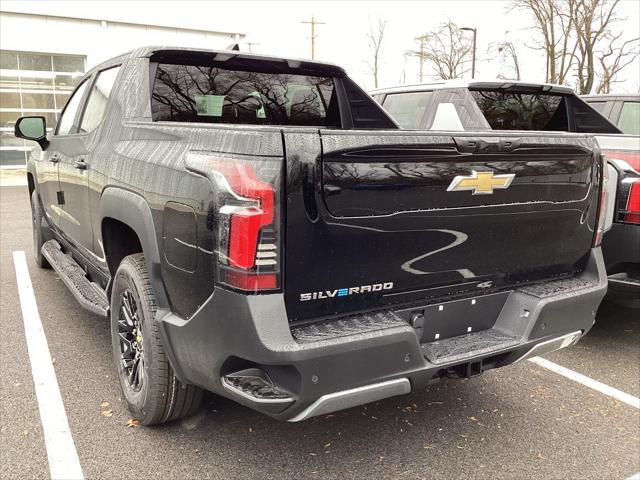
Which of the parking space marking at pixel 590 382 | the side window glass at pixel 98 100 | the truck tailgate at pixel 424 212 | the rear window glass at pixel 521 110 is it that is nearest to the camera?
the truck tailgate at pixel 424 212

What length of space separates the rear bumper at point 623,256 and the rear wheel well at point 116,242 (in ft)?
10.4

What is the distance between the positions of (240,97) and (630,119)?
4755 millimetres

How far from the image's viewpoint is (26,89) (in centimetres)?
2022

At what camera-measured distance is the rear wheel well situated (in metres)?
3.08

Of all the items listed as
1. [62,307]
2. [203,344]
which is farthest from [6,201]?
[203,344]

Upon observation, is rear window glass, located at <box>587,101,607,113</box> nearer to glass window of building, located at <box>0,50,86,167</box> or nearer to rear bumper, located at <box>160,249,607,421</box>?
rear bumper, located at <box>160,249,607,421</box>

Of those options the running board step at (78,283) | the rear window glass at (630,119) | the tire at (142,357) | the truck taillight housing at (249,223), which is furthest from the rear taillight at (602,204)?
the rear window glass at (630,119)

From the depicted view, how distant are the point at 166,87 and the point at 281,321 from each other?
1943 millimetres

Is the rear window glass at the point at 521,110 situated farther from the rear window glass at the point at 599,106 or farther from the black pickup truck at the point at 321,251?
the black pickup truck at the point at 321,251

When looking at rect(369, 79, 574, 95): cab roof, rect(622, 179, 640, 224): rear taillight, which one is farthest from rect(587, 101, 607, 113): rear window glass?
rect(622, 179, 640, 224): rear taillight

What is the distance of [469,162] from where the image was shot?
2.44 metres

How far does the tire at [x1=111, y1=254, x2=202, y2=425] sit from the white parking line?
1.17ft

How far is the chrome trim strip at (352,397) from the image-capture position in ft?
7.13

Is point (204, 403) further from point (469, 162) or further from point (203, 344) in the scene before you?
point (469, 162)
